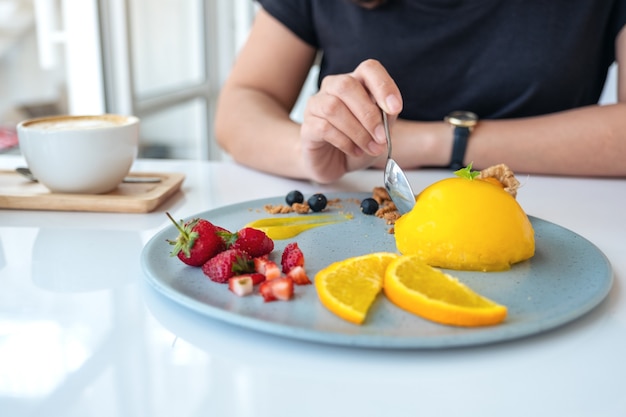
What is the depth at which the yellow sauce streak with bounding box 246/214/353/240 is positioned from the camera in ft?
2.75

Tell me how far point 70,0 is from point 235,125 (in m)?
1.29

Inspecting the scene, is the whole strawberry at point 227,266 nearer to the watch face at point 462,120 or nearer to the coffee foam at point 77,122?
the coffee foam at point 77,122

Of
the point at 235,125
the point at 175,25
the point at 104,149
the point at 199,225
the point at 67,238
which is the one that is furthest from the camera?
the point at 175,25

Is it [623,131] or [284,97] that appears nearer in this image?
[623,131]

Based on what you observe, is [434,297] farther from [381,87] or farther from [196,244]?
[381,87]

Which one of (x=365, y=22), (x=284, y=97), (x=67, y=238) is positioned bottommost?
(x=67, y=238)

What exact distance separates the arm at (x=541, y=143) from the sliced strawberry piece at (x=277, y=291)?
0.71 metres

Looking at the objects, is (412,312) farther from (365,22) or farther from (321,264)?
(365,22)

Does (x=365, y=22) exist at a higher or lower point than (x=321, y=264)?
higher

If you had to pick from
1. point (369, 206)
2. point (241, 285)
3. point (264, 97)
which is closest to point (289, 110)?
point (264, 97)

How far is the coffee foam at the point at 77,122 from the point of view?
1.03 metres

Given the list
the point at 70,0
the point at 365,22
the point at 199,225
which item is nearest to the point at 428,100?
the point at 365,22

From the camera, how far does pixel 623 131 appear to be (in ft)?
4.07

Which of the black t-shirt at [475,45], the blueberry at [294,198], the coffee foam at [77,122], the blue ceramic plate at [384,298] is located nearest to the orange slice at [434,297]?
the blue ceramic plate at [384,298]
